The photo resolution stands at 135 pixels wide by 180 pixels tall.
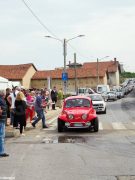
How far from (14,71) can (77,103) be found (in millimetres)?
85342

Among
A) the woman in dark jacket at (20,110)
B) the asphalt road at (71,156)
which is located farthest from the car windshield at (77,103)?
the woman in dark jacket at (20,110)

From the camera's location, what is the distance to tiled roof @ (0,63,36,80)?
104 meters

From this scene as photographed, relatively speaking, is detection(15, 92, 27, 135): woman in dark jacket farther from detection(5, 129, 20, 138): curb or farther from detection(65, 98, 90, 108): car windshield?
detection(65, 98, 90, 108): car windshield

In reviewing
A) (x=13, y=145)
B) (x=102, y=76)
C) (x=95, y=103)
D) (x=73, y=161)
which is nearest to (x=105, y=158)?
(x=73, y=161)

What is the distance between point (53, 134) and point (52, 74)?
97571 millimetres

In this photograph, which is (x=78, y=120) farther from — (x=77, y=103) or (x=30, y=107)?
(x=30, y=107)

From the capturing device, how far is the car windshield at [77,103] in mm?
21795

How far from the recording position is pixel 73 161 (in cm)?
1221

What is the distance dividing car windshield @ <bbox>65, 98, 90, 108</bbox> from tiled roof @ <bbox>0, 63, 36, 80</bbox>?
267 feet

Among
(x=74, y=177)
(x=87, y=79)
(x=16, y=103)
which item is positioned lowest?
(x=74, y=177)

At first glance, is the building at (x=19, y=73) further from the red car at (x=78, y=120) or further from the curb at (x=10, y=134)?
the curb at (x=10, y=134)

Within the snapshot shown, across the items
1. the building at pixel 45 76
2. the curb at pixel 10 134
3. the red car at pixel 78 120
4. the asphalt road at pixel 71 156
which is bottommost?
the asphalt road at pixel 71 156

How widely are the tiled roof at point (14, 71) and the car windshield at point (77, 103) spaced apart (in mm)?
81431

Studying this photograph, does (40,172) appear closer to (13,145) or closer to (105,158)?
(105,158)
